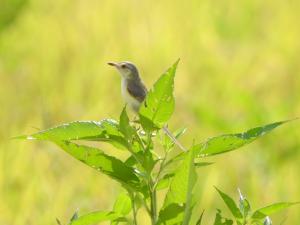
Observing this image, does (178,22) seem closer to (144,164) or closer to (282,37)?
(282,37)

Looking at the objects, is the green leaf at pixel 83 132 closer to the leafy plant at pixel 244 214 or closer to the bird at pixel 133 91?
the leafy plant at pixel 244 214

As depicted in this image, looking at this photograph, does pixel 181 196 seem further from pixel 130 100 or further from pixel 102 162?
pixel 130 100

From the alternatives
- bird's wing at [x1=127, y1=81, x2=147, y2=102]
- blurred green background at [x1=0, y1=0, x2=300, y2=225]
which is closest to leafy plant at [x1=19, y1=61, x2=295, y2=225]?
bird's wing at [x1=127, y1=81, x2=147, y2=102]

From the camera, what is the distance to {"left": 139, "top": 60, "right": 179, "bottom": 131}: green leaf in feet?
5.35

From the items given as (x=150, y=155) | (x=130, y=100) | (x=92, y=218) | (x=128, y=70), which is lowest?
(x=92, y=218)

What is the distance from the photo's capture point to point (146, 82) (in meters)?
7.25

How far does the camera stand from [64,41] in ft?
25.0

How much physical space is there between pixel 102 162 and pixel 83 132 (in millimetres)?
79

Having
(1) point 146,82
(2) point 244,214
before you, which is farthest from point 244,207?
(1) point 146,82

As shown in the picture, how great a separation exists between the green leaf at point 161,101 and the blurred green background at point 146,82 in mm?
2533

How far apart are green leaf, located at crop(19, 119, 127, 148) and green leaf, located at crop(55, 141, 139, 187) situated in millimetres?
18

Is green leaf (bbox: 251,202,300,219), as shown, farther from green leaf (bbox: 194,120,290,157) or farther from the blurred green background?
the blurred green background

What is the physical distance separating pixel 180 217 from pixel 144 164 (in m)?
0.11

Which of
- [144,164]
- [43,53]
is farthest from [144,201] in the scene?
[43,53]
